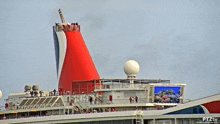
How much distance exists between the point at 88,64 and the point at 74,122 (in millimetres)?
20668

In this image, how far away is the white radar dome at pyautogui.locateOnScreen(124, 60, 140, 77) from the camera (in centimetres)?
8350

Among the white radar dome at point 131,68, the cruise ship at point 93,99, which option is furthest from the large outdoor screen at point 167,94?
the white radar dome at point 131,68

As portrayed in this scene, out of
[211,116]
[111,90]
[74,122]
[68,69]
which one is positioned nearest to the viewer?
[211,116]

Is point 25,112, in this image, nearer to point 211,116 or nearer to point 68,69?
point 68,69

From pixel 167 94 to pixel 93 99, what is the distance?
8.93m

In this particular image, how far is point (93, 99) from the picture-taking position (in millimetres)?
81750

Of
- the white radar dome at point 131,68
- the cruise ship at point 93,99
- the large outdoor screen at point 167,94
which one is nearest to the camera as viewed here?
the cruise ship at point 93,99

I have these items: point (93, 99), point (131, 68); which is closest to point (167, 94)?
point (131, 68)

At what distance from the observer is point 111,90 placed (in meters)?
80.8

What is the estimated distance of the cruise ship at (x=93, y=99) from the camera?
72350mm

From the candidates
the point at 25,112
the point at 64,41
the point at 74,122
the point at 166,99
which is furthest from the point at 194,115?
the point at 64,41

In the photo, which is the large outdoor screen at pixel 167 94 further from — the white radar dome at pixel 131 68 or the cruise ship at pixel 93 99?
the white radar dome at pixel 131 68

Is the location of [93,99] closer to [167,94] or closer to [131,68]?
[131,68]

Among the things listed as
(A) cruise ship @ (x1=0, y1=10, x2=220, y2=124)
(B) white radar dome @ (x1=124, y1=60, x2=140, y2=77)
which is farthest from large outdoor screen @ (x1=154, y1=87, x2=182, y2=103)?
(B) white radar dome @ (x1=124, y1=60, x2=140, y2=77)
